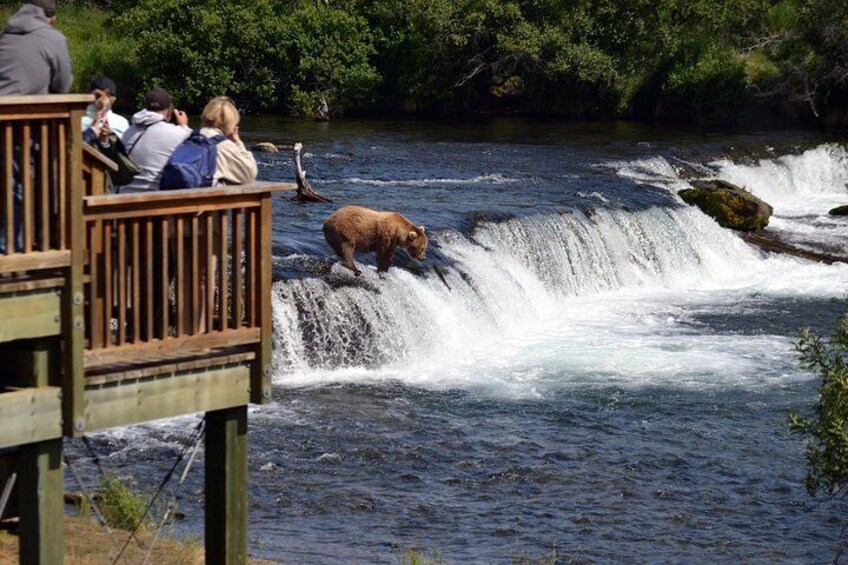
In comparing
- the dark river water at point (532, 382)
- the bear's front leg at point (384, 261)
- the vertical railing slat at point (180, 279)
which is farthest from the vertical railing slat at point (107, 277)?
the bear's front leg at point (384, 261)

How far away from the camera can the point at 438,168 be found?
2998cm

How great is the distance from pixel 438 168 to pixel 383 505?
58.0ft

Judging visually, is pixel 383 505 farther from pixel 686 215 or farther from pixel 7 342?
pixel 686 215

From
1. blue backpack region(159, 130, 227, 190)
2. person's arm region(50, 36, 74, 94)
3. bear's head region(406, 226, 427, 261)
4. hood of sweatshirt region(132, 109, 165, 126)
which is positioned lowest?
bear's head region(406, 226, 427, 261)

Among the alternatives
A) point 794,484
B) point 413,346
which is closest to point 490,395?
point 413,346

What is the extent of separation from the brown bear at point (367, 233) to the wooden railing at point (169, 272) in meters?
9.78

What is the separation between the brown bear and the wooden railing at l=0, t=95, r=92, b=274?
10.8 m

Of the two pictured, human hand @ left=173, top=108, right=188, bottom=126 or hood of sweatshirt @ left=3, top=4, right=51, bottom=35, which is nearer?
hood of sweatshirt @ left=3, top=4, right=51, bottom=35

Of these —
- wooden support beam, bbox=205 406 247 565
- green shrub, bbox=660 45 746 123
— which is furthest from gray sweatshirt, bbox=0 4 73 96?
green shrub, bbox=660 45 746 123

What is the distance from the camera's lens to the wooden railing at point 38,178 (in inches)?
286

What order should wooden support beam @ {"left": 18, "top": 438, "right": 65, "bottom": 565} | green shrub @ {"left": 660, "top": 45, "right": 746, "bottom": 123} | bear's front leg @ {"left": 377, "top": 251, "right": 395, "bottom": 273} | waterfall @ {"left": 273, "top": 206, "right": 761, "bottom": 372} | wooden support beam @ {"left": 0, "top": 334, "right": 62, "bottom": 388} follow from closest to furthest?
1. wooden support beam @ {"left": 0, "top": 334, "right": 62, "bottom": 388}
2. wooden support beam @ {"left": 18, "top": 438, "right": 65, "bottom": 565}
3. waterfall @ {"left": 273, "top": 206, "right": 761, "bottom": 372}
4. bear's front leg @ {"left": 377, "top": 251, "right": 395, "bottom": 273}
5. green shrub @ {"left": 660, "top": 45, "right": 746, "bottom": 123}

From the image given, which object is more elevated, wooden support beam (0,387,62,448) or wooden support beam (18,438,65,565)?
wooden support beam (0,387,62,448)

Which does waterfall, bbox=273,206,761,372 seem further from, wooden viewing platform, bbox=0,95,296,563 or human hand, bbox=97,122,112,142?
wooden viewing platform, bbox=0,95,296,563

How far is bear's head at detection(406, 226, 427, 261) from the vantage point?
18953 millimetres
